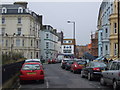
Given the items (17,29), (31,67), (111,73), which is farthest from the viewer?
(17,29)

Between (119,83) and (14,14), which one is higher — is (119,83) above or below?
below

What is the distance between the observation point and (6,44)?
64.2 meters

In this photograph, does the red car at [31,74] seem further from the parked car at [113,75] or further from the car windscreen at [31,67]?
the parked car at [113,75]

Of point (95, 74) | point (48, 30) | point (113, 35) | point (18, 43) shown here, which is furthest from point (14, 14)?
point (95, 74)

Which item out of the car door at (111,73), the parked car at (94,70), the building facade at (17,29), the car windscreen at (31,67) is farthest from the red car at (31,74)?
the building facade at (17,29)

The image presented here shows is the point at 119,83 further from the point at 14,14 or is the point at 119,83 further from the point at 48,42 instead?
the point at 48,42

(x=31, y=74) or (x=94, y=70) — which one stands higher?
(x=94, y=70)

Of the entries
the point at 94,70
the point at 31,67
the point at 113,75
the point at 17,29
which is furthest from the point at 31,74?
the point at 17,29

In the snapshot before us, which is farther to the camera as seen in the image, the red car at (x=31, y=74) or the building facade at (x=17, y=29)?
the building facade at (x=17, y=29)

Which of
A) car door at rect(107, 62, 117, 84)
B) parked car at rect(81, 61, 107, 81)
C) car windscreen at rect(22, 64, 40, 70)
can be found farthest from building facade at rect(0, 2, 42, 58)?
car door at rect(107, 62, 117, 84)

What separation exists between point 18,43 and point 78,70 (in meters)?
38.7

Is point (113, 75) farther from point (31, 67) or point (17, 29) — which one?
point (17, 29)

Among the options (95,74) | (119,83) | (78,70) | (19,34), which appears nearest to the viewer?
(119,83)

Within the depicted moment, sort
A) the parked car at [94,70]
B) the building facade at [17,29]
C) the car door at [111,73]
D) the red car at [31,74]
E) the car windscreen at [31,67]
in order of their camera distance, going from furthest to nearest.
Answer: the building facade at [17,29] → the parked car at [94,70] → the car windscreen at [31,67] → the red car at [31,74] → the car door at [111,73]
